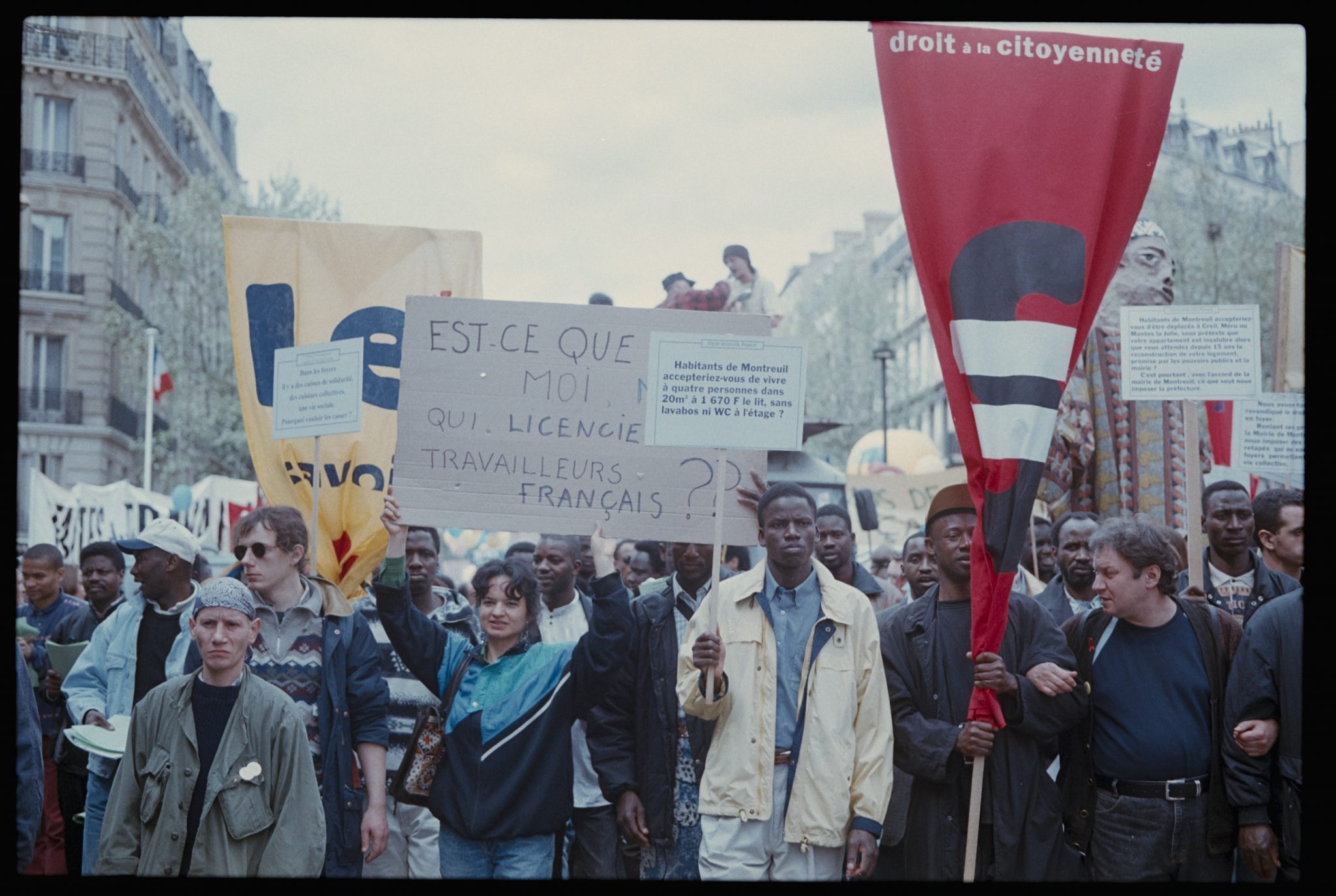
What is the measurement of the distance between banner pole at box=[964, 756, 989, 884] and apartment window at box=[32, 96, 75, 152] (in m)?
41.4

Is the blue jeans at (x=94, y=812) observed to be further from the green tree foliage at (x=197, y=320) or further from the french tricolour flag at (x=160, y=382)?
the green tree foliage at (x=197, y=320)

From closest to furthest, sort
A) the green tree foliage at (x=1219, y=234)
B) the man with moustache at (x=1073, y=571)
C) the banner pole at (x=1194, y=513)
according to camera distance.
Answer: the banner pole at (x=1194, y=513) < the man with moustache at (x=1073, y=571) < the green tree foliage at (x=1219, y=234)

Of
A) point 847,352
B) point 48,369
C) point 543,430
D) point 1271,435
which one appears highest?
point 847,352

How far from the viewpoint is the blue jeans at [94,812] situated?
6.15 meters

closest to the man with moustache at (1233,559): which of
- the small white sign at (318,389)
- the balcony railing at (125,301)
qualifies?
the small white sign at (318,389)

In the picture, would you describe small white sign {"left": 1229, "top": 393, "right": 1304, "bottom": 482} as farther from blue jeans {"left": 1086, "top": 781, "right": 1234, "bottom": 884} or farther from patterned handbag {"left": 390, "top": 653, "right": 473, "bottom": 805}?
patterned handbag {"left": 390, "top": 653, "right": 473, "bottom": 805}

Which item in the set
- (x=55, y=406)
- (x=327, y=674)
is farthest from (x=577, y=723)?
(x=55, y=406)

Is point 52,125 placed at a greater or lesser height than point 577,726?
greater

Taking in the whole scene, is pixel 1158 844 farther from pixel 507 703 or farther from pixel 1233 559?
pixel 507 703

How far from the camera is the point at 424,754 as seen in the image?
5.78m

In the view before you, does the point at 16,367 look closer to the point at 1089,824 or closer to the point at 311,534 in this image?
the point at 311,534

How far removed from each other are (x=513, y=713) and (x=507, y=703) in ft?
0.15

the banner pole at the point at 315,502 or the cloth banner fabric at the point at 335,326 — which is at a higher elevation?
the cloth banner fabric at the point at 335,326

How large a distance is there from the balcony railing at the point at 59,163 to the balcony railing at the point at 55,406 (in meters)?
6.13
